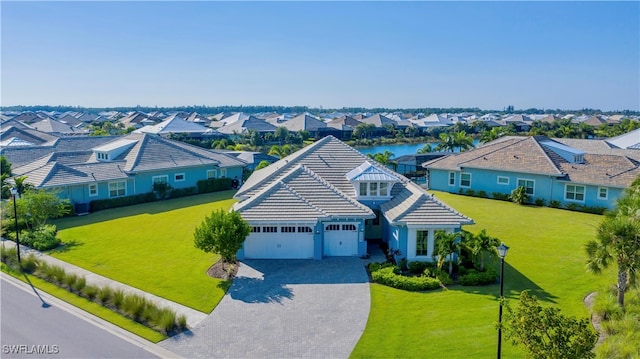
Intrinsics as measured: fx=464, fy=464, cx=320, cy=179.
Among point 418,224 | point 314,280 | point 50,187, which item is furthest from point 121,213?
point 418,224

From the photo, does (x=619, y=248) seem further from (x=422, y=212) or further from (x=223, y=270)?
(x=223, y=270)

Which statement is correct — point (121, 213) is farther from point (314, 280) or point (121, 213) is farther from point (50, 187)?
point (314, 280)

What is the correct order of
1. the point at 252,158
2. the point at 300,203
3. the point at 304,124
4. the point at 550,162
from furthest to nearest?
the point at 304,124 → the point at 252,158 → the point at 550,162 → the point at 300,203

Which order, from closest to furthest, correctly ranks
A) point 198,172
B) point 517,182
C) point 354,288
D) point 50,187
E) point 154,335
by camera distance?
point 154,335, point 354,288, point 50,187, point 517,182, point 198,172

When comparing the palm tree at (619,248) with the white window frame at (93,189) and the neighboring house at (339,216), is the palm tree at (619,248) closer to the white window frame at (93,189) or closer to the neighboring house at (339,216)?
the neighboring house at (339,216)

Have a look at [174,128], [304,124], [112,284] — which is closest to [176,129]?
[174,128]

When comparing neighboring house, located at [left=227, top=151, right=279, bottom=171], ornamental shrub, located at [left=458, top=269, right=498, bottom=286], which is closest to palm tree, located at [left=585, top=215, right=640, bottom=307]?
ornamental shrub, located at [left=458, top=269, right=498, bottom=286]
